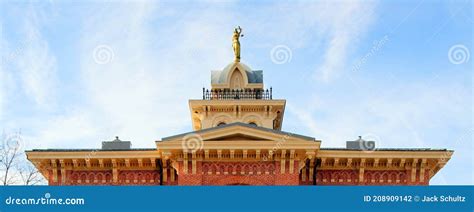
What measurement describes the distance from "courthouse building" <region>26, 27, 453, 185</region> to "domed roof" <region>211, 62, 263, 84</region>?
8.06m

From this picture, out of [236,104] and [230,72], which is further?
[230,72]

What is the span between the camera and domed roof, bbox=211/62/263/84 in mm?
37062

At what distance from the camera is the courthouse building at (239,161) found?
27.5 m

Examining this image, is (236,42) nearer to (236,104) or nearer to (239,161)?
(236,104)

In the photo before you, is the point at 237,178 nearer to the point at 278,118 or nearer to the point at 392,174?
the point at 392,174

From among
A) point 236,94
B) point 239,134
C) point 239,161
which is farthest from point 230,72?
point 239,161

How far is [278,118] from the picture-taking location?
37000 millimetres

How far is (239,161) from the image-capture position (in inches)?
1099

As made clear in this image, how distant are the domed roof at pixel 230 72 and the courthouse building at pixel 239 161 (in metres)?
8.06

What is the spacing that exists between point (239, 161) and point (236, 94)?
8599 mm

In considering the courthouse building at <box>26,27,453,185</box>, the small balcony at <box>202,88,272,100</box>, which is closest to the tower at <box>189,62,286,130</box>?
the small balcony at <box>202,88,272,100</box>

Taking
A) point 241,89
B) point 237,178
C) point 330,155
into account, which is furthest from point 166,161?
point 241,89

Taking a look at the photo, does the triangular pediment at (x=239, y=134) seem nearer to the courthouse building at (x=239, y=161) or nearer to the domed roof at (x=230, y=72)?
the courthouse building at (x=239, y=161)

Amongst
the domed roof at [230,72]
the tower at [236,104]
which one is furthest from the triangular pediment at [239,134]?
the domed roof at [230,72]
